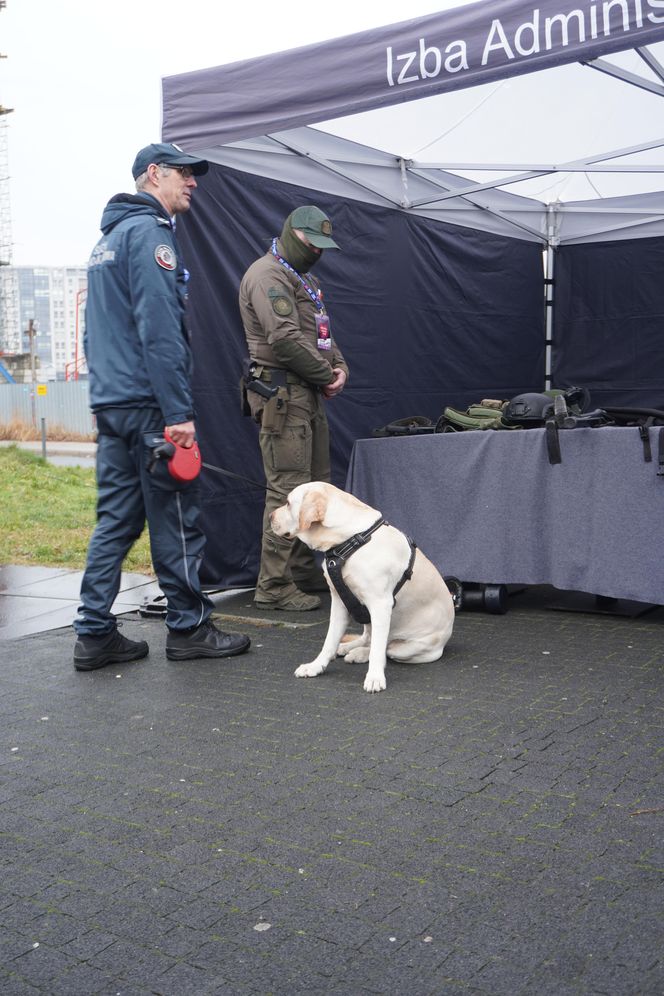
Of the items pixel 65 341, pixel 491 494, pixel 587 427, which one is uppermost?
pixel 65 341

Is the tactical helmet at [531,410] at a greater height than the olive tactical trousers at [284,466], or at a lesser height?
greater

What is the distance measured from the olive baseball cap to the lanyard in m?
0.21

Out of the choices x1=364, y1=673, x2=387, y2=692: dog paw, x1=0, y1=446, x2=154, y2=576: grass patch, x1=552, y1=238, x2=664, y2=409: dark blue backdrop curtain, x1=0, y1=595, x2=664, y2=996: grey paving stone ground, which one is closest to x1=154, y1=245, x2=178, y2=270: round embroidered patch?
x1=0, y1=595, x2=664, y2=996: grey paving stone ground

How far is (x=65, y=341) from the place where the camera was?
521ft

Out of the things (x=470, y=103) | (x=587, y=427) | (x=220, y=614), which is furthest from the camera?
(x=470, y=103)

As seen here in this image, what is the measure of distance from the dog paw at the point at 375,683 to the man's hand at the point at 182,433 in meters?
1.35

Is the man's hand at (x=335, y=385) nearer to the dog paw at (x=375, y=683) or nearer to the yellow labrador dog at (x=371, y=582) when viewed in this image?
the yellow labrador dog at (x=371, y=582)

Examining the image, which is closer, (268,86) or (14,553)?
(268,86)

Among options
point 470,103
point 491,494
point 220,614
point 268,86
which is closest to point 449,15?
point 268,86

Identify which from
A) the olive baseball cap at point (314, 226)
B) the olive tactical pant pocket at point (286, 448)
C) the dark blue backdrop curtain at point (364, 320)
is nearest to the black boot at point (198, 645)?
the olive tactical pant pocket at point (286, 448)

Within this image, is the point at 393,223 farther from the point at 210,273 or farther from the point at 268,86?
the point at 268,86

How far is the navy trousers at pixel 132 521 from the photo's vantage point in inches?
181

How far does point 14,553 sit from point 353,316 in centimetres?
370

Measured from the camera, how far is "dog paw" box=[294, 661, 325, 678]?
439 centimetres
